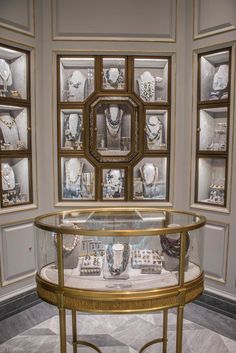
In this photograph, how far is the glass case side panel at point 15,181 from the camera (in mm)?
2814

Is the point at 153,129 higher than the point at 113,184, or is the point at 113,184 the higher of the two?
the point at 153,129

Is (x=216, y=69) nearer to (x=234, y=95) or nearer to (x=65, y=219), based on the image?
(x=234, y=95)

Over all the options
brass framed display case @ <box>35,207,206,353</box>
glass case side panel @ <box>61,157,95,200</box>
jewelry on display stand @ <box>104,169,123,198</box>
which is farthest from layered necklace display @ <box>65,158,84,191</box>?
brass framed display case @ <box>35,207,206,353</box>

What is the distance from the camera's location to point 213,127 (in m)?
2.95

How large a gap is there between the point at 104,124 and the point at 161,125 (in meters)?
0.54

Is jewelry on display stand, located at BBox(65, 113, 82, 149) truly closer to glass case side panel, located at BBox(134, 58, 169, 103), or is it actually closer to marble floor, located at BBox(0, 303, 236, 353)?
glass case side panel, located at BBox(134, 58, 169, 103)

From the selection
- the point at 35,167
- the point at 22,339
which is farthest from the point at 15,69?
the point at 22,339

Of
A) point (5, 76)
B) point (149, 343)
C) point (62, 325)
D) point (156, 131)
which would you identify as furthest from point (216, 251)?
point (5, 76)

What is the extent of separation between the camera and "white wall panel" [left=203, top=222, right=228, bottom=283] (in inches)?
110

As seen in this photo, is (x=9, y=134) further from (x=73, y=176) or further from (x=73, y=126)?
(x=73, y=176)

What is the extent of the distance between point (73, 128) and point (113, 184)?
2.14 feet

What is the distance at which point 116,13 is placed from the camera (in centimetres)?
289

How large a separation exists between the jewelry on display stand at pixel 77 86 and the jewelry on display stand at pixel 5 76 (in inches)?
21.5

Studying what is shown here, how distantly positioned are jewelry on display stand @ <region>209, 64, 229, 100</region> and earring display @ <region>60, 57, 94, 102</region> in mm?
1098
